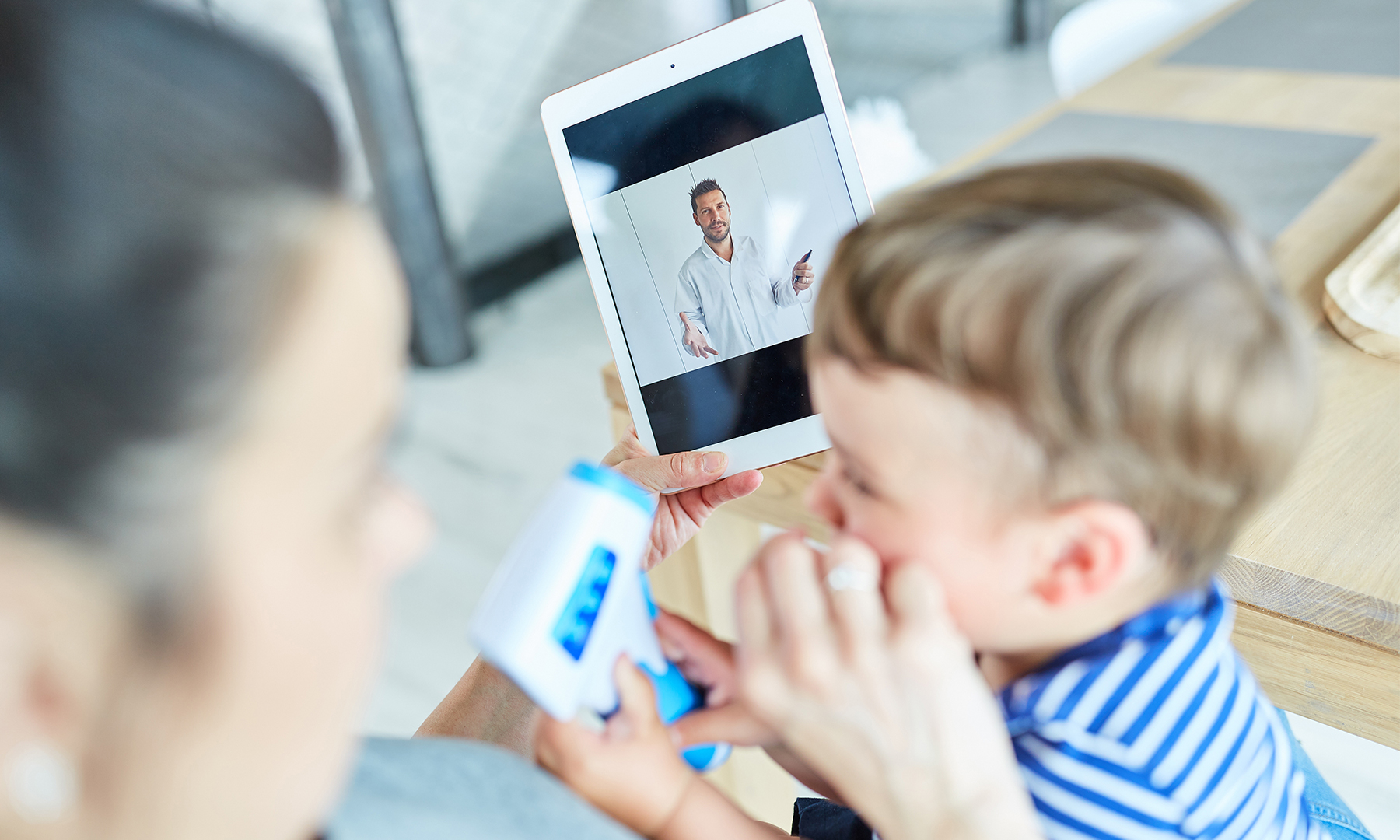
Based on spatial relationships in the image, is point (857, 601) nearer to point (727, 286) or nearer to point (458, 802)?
point (458, 802)

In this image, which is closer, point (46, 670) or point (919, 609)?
point (46, 670)

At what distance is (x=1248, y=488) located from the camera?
482mm

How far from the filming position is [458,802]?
1.55 feet

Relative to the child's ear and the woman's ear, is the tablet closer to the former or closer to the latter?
the child's ear

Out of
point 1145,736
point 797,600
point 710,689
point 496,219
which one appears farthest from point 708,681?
point 496,219

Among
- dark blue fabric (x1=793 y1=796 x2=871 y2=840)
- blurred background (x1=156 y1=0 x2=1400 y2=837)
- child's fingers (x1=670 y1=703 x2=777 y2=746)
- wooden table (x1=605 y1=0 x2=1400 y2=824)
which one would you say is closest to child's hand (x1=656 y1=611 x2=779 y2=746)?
child's fingers (x1=670 y1=703 x2=777 y2=746)

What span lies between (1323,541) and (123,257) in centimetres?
71

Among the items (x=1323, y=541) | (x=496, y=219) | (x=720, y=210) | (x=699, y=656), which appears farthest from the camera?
(x=496, y=219)

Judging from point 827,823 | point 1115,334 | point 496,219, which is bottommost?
point 827,823

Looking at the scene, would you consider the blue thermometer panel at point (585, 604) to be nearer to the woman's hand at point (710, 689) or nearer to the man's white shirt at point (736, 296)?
the woman's hand at point (710, 689)

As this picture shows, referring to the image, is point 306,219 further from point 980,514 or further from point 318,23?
point 318,23

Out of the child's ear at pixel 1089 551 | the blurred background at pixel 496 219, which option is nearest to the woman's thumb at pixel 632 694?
the child's ear at pixel 1089 551

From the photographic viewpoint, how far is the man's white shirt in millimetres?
777

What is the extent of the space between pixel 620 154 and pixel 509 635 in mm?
470
